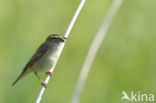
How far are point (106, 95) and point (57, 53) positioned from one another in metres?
1.03

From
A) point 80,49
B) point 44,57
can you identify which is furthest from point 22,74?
point 80,49

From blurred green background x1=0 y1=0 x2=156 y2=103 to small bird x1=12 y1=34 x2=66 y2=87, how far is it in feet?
0.35

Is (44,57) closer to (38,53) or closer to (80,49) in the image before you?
(38,53)

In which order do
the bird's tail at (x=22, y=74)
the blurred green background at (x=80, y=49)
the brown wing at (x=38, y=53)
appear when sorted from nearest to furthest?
1. the bird's tail at (x=22, y=74)
2. the blurred green background at (x=80, y=49)
3. the brown wing at (x=38, y=53)

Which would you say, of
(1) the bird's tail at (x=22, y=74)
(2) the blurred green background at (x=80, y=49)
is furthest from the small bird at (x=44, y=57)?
(2) the blurred green background at (x=80, y=49)

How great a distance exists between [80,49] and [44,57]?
889 mm

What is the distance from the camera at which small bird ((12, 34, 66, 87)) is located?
796 centimetres

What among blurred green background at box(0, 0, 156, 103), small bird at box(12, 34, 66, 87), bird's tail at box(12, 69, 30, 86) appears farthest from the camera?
blurred green background at box(0, 0, 156, 103)

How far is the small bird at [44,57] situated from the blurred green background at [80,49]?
4.2 inches

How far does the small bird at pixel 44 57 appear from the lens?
7.96m

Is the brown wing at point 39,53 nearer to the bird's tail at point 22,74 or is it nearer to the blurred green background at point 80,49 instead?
the blurred green background at point 80,49

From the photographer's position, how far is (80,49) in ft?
29.2

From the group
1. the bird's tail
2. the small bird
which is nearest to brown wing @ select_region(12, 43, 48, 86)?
the small bird

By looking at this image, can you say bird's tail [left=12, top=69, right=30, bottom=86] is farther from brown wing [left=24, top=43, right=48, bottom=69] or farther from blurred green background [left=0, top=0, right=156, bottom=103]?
brown wing [left=24, top=43, right=48, bottom=69]
